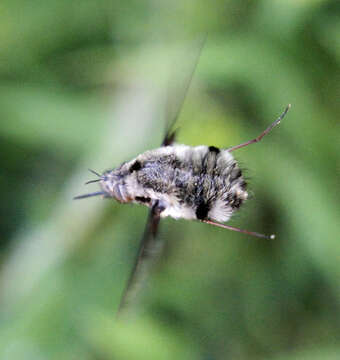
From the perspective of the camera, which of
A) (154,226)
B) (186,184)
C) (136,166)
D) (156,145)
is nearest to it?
(186,184)

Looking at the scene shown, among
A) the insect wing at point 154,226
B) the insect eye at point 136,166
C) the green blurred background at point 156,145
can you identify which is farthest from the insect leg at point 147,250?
the green blurred background at point 156,145

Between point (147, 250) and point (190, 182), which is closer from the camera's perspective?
point (190, 182)

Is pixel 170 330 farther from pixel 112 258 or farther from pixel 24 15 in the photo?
pixel 24 15

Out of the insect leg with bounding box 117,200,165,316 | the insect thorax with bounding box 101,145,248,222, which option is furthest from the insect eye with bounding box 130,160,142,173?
the insect leg with bounding box 117,200,165,316

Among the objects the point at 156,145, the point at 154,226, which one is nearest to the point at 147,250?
the point at 154,226

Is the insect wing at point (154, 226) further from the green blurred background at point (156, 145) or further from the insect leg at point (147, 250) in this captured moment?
the green blurred background at point (156, 145)

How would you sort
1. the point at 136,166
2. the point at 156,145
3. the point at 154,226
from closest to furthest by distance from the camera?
the point at 136,166, the point at 154,226, the point at 156,145

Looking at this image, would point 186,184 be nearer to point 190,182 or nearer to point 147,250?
point 190,182

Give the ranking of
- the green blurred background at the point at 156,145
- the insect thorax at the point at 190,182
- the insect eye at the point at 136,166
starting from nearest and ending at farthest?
the insect thorax at the point at 190,182
the insect eye at the point at 136,166
the green blurred background at the point at 156,145
